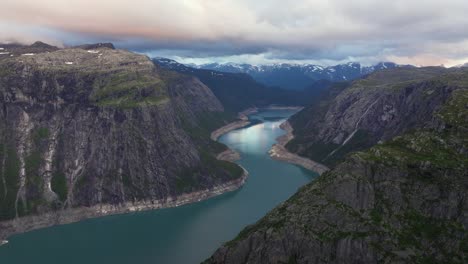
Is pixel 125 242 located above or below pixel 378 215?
below

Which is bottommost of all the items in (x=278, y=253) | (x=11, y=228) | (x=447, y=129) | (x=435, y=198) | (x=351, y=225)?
(x=11, y=228)

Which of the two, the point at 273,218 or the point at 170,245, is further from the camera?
the point at 170,245

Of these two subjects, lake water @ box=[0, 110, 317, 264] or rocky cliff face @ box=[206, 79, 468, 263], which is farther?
lake water @ box=[0, 110, 317, 264]

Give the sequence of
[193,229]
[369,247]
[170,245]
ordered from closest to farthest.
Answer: [369,247], [170,245], [193,229]

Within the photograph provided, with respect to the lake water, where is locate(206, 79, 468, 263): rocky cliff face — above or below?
above

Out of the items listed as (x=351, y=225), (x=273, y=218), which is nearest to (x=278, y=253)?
(x=273, y=218)

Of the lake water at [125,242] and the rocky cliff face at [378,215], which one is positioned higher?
the rocky cliff face at [378,215]

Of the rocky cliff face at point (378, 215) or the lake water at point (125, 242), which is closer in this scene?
the rocky cliff face at point (378, 215)

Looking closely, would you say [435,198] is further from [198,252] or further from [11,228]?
[11,228]
